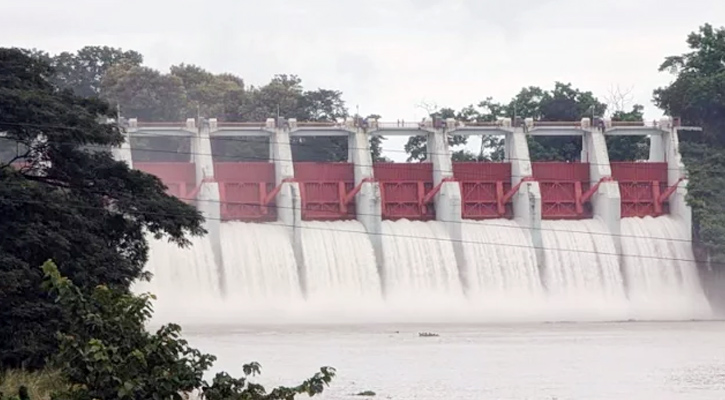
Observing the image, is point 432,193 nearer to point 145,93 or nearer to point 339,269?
point 339,269

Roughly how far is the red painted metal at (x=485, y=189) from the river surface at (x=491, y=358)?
774cm

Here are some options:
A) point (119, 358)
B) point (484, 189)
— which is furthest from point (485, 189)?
point (119, 358)

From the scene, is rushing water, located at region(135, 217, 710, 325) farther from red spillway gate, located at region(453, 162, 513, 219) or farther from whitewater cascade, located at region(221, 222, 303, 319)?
red spillway gate, located at region(453, 162, 513, 219)

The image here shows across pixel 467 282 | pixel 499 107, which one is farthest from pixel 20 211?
pixel 499 107

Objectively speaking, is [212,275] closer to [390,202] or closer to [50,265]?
[390,202]

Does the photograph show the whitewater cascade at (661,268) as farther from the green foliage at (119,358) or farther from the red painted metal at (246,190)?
the green foliage at (119,358)

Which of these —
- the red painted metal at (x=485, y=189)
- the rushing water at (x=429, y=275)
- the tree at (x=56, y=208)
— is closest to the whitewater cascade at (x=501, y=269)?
the rushing water at (x=429, y=275)

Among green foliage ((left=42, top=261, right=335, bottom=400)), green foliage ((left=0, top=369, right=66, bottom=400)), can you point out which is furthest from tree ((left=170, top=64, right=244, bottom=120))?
green foliage ((left=42, top=261, right=335, bottom=400))

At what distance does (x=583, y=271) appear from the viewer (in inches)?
3063

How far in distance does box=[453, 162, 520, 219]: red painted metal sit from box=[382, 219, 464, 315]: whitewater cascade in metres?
2.79

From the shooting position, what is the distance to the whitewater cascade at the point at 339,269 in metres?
72.9

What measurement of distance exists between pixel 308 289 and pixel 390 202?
Answer: 6.42 metres

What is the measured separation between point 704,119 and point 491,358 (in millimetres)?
36030

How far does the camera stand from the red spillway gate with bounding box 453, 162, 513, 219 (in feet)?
256
